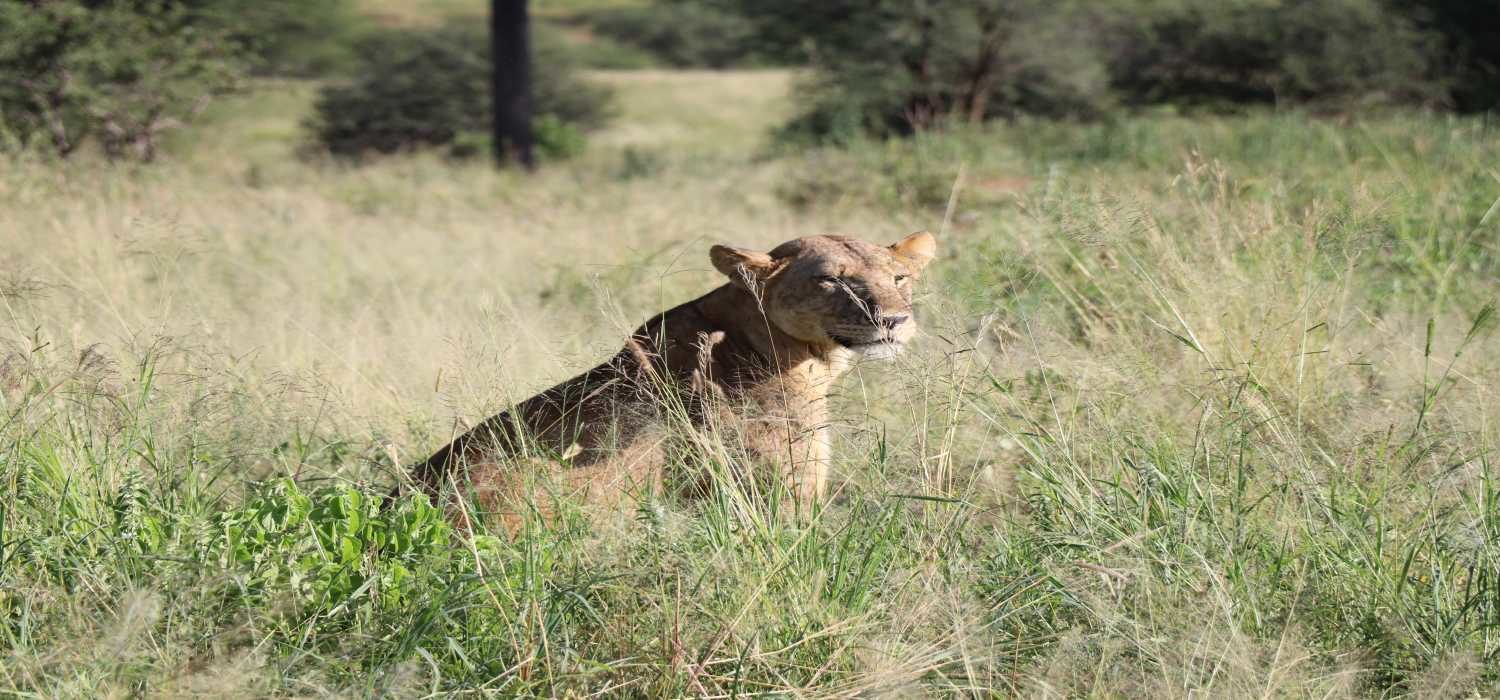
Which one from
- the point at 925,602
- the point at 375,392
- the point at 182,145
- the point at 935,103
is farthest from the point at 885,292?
the point at 182,145

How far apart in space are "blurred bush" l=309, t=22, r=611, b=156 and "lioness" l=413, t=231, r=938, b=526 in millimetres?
27698

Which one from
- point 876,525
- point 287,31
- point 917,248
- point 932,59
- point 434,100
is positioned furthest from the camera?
point 287,31

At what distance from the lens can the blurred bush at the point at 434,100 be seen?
33.7m

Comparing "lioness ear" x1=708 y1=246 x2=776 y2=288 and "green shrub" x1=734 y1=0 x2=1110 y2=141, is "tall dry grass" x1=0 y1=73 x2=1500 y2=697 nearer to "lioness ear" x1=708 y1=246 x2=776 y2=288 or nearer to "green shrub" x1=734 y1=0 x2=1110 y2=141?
"lioness ear" x1=708 y1=246 x2=776 y2=288

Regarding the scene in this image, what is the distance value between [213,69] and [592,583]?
18.9 metres

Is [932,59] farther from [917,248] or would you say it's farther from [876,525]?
[876,525]

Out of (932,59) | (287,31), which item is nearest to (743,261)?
(932,59)

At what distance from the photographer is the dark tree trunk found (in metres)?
18.3

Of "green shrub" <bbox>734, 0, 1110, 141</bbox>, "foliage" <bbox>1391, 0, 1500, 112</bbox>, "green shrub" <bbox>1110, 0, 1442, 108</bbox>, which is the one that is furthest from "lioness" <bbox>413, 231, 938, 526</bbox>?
"foliage" <bbox>1391, 0, 1500, 112</bbox>

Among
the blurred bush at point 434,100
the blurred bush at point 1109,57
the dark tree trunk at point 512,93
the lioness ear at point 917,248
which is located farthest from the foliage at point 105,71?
the lioness ear at point 917,248

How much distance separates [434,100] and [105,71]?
17.4 metres

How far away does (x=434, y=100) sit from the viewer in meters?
35.7

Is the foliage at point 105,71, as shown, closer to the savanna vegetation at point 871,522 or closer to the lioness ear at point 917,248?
the savanna vegetation at point 871,522

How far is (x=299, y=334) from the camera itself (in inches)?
210
